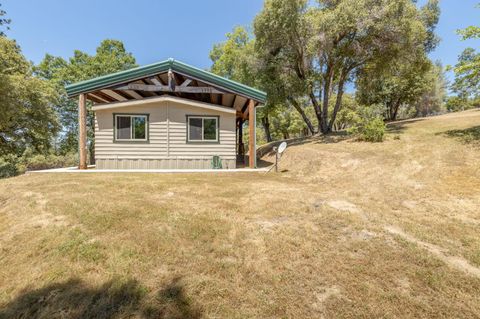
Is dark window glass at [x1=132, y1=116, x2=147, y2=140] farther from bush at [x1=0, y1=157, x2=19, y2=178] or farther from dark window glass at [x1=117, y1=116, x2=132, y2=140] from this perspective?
bush at [x1=0, y1=157, x2=19, y2=178]

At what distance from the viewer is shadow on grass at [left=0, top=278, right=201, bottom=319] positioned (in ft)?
6.85

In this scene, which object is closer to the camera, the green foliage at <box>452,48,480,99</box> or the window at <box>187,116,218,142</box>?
the green foliage at <box>452,48,480,99</box>

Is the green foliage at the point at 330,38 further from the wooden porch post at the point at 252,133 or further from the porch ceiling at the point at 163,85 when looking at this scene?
the porch ceiling at the point at 163,85

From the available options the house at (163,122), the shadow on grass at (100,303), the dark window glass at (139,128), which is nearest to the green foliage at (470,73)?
the house at (163,122)

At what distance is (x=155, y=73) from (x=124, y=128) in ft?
9.37

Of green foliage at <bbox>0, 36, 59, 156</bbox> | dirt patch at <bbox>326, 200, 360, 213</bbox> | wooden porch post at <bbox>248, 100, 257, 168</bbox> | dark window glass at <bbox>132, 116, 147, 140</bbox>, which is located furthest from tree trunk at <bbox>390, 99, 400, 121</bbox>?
green foliage at <bbox>0, 36, 59, 156</bbox>

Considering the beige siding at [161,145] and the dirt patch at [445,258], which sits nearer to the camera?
the dirt patch at [445,258]

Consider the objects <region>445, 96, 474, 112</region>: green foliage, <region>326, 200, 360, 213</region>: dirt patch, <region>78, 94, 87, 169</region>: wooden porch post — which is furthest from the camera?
<region>445, 96, 474, 112</region>: green foliage

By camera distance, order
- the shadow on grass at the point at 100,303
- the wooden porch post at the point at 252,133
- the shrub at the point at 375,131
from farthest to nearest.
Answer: the shrub at the point at 375,131 < the wooden porch post at the point at 252,133 < the shadow on grass at the point at 100,303

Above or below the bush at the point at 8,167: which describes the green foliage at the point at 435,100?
above

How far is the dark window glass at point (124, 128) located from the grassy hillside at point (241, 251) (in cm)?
440

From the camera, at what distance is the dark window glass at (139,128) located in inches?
402

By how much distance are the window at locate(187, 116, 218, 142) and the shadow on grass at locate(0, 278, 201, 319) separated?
850 cm

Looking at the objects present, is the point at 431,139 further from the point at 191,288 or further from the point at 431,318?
the point at 191,288
